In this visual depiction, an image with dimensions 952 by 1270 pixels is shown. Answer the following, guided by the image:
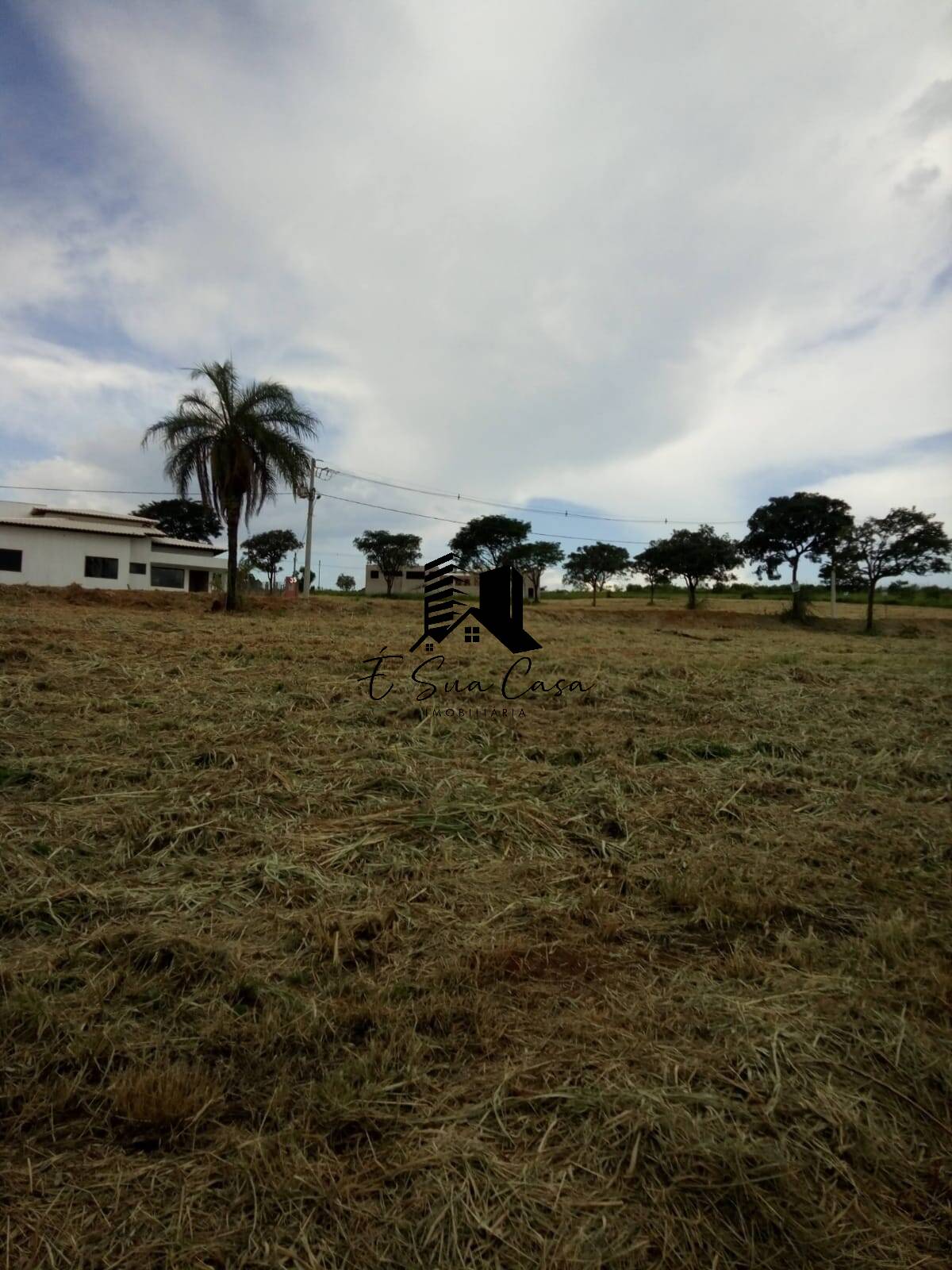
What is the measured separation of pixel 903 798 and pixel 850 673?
525 cm

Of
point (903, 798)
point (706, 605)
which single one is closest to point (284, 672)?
point (903, 798)

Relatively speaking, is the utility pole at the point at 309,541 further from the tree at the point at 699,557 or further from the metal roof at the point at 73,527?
the tree at the point at 699,557

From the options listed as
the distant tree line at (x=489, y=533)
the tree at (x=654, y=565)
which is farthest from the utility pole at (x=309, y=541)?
the tree at (x=654, y=565)

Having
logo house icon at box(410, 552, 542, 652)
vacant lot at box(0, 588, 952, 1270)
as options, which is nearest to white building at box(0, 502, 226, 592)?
logo house icon at box(410, 552, 542, 652)

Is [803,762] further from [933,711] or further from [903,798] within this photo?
[933,711]

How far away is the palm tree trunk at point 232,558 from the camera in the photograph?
17.3m

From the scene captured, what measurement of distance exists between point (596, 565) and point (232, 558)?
29.0 m

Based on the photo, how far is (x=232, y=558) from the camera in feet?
58.9

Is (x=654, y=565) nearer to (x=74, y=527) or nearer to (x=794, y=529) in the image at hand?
(x=794, y=529)

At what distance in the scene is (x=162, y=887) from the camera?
2.71 meters

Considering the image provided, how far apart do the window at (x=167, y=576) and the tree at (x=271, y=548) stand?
1693cm

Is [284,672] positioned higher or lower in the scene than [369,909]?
higher

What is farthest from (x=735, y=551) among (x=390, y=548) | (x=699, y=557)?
(x=390, y=548)

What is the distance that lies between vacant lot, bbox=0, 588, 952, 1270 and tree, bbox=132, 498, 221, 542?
49135mm
